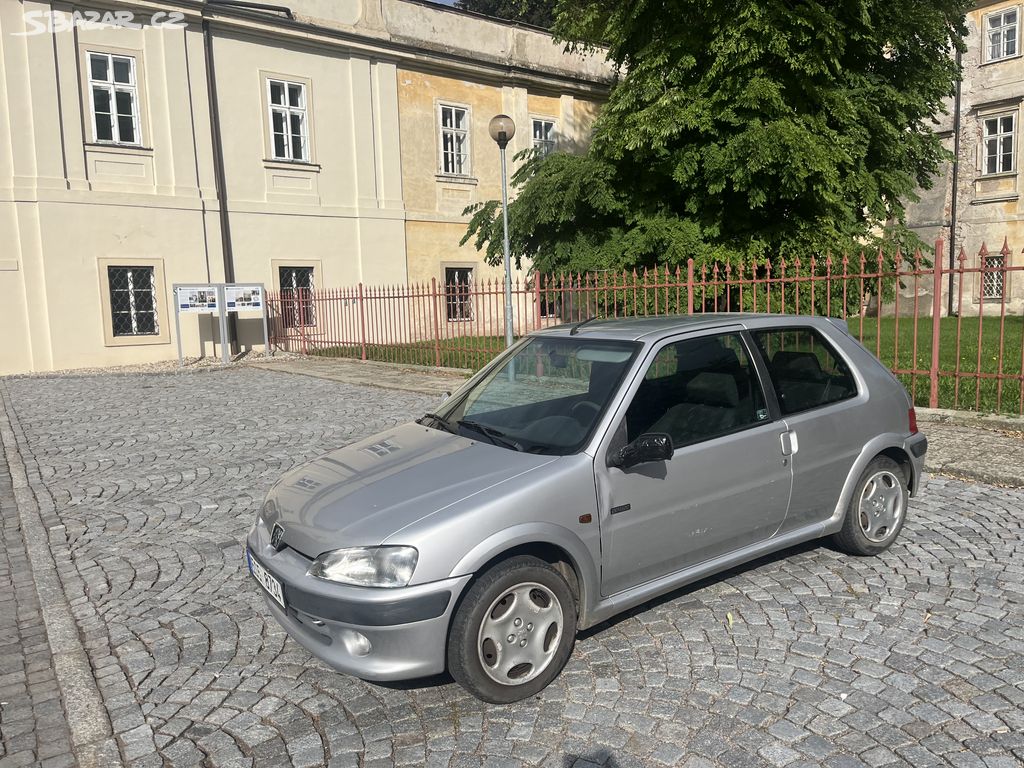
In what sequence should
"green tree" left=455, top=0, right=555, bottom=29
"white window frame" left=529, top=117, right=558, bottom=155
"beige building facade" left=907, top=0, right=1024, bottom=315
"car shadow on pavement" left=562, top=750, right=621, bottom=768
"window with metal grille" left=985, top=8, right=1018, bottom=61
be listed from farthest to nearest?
"green tree" left=455, top=0, right=555, bottom=29, "beige building facade" left=907, top=0, right=1024, bottom=315, "window with metal grille" left=985, top=8, right=1018, bottom=61, "white window frame" left=529, top=117, right=558, bottom=155, "car shadow on pavement" left=562, top=750, right=621, bottom=768

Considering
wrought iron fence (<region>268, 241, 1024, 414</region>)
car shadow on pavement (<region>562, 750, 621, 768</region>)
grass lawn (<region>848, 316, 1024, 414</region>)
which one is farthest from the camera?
grass lawn (<region>848, 316, 1024, 414</region>)

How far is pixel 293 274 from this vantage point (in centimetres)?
2125

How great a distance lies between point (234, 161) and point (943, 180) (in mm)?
25908

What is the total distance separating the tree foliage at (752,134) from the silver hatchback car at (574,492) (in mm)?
8899

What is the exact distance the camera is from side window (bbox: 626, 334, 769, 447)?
3686mm

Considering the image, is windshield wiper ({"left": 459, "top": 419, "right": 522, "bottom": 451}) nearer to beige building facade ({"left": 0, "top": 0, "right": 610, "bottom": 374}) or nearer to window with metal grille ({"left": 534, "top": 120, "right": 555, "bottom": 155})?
beige building facade ({"left": 0, "top": 0, "right": 610, "bottom": 374})

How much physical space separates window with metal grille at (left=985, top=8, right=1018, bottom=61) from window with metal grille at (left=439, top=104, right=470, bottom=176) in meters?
20.0

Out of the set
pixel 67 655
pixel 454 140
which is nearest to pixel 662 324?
pixel 67 655

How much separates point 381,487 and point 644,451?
1169 millimetres

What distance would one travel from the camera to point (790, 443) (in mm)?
4051

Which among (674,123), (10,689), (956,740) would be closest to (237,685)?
(10,689)

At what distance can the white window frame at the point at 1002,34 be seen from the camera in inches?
1079

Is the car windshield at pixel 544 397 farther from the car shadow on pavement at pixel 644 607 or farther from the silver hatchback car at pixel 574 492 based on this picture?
the car shadow on pavement at pixel 644 607

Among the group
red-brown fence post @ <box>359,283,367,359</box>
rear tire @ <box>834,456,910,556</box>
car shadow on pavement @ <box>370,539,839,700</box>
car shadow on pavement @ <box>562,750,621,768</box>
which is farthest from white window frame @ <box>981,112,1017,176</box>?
car shadow on pavement @ <box>562,750,621,768</box>
